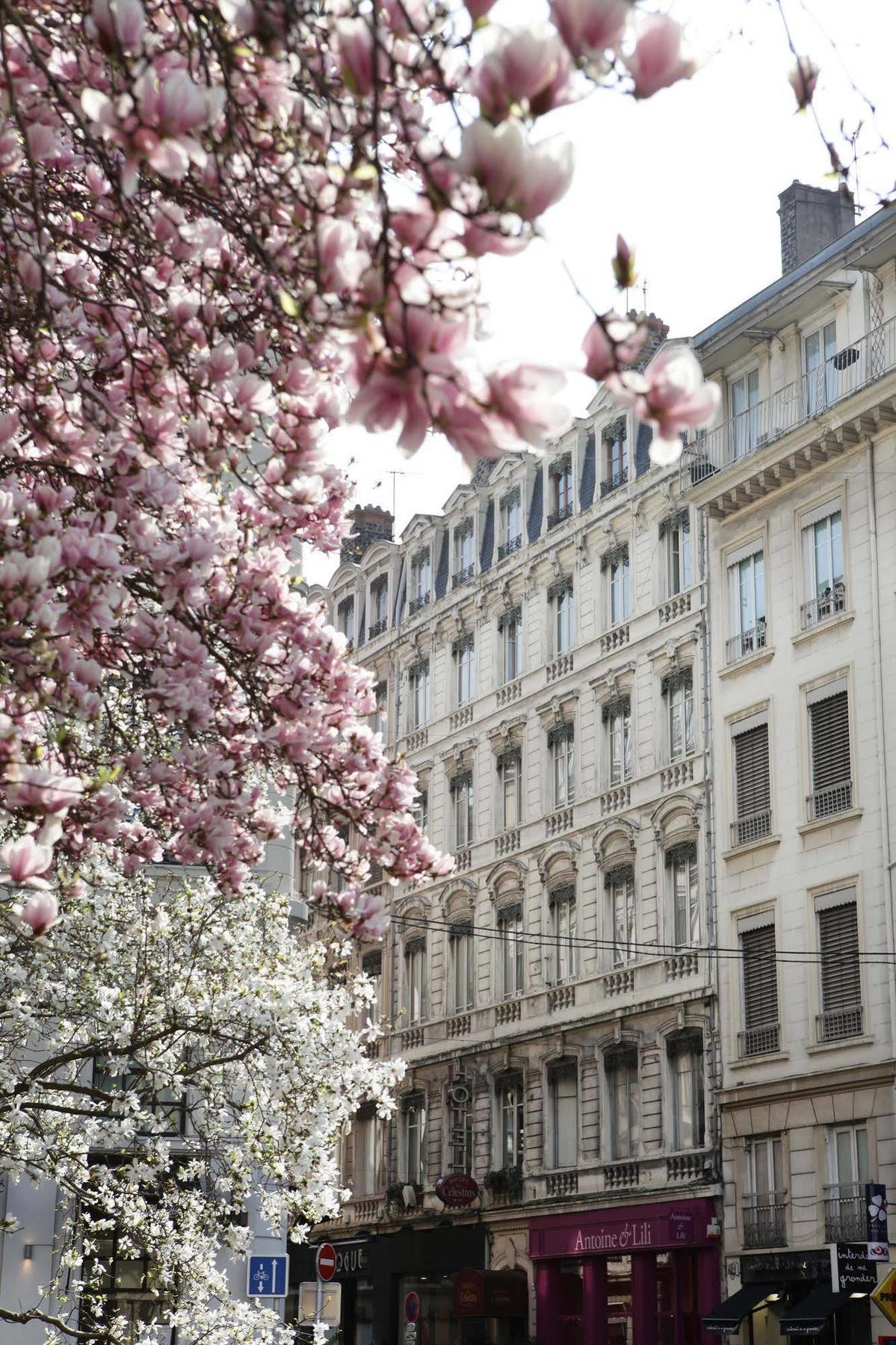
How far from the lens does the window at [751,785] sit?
3438 centimetres

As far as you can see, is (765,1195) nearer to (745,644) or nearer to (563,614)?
(745,644)

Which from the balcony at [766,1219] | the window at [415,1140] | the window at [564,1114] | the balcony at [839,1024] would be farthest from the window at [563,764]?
the balcony at [766,1219]

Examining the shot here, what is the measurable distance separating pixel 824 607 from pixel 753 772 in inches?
131

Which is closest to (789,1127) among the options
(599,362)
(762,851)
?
(762,851)

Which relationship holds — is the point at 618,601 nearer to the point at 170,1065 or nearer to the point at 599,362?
the point at 170,1065

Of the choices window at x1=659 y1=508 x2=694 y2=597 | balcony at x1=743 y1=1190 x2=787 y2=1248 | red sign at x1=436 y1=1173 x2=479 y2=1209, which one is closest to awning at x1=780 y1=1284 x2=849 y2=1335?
balcony at x1=743 y1=1190 x2=787 y2=1248

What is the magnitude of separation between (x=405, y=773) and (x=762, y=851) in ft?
84.2

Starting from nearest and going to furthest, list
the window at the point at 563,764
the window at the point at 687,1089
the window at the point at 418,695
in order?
1. the window at the point at 687,1089
2. the window at the point at 563,764
3. the window at the point at 418,695

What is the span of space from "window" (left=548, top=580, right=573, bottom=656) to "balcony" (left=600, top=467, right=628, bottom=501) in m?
2.26

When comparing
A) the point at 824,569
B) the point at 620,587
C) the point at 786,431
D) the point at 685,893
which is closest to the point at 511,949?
the point at 685,893

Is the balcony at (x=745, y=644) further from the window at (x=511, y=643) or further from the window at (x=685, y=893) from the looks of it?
the window at (x=511, y=643)

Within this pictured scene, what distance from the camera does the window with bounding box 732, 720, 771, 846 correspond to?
34.4 metres

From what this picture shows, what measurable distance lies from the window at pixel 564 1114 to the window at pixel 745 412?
13.0 meters

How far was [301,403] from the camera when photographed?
7406 millimetres
